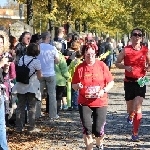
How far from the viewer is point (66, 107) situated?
38.9 feet

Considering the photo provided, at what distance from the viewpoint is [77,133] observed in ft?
29.0

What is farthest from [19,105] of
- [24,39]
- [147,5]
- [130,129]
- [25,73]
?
[147,5]

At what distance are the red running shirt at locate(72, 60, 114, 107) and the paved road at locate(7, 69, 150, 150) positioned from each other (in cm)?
124

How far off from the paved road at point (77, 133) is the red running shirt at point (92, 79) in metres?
1.24

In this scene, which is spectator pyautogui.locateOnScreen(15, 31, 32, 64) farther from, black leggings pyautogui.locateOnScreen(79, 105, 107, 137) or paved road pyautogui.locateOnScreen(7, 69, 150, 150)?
black leggings pyautogui.locateOnScreen(79, 105, 107, 137)

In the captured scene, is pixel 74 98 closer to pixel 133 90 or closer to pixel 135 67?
pixel 133 90

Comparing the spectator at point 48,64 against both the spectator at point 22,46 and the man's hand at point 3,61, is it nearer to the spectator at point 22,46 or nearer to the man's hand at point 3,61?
the spectator at point 22,46

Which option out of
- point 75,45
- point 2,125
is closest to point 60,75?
point 75,45

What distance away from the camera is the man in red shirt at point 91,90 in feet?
21.8

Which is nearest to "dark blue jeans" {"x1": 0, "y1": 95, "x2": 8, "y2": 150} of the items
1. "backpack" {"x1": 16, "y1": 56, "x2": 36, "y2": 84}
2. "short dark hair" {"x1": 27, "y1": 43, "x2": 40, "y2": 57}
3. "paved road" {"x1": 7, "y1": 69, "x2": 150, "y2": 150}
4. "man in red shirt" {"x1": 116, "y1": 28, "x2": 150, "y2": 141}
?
"paved road" {"x1": 7, "y1": 69, "x2": 150, "y2": 150}

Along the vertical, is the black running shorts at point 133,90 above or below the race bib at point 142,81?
below

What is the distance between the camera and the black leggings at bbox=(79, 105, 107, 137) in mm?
6648

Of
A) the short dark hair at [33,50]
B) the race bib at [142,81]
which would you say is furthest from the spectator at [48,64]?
the race bib at [142,81]

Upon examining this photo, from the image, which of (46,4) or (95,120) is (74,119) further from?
(46,4)
